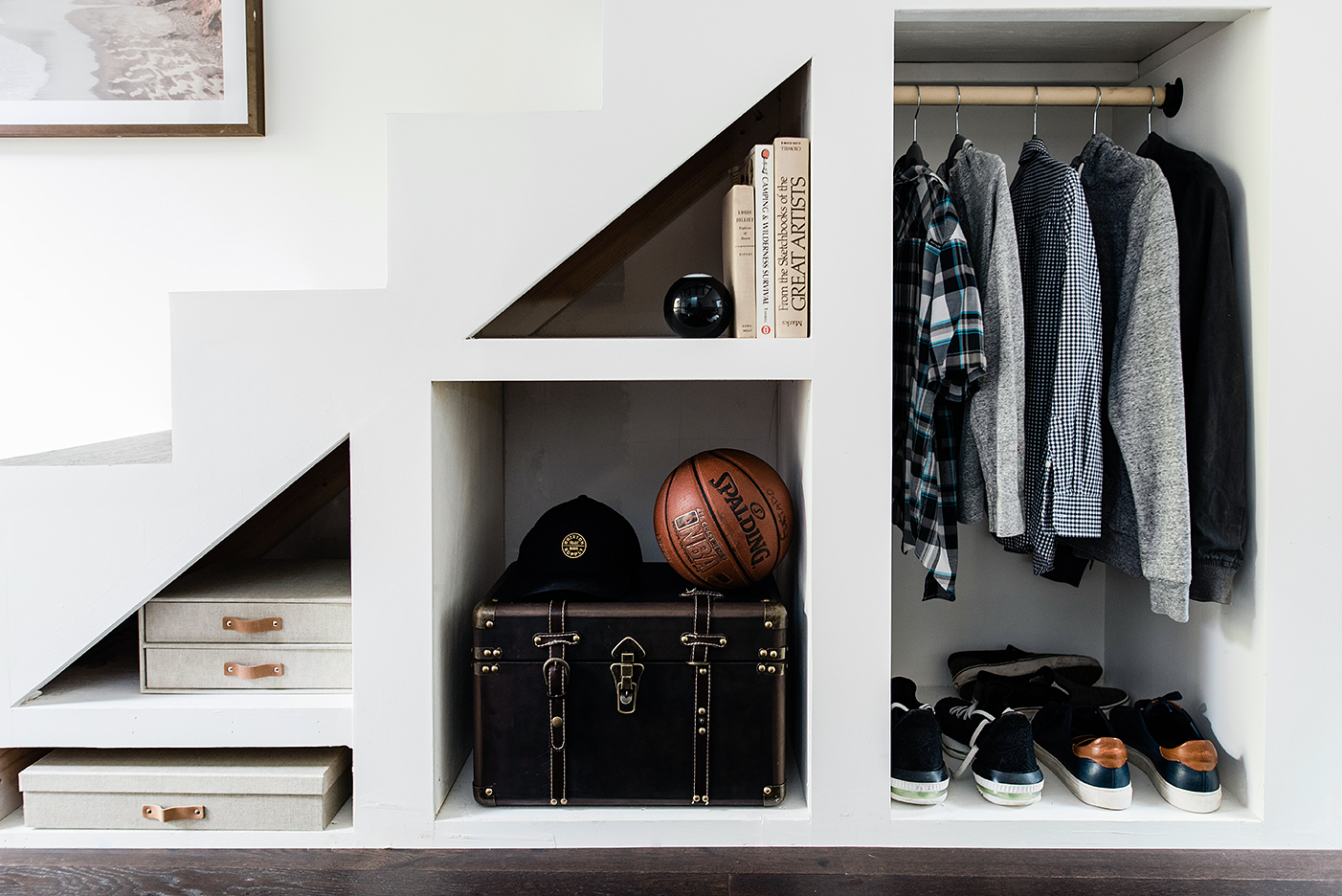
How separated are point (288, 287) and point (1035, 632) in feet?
6.82

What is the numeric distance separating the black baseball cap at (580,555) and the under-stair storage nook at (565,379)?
17 centimetres

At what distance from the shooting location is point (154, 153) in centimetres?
205

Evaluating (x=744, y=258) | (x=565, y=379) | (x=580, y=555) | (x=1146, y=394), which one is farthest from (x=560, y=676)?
(x=1146, y=394)

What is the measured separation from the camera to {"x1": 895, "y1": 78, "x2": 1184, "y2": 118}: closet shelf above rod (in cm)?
166

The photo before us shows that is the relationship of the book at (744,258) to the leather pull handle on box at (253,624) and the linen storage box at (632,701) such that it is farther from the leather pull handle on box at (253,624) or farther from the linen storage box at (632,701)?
the leather pull handle on box at (253,624)

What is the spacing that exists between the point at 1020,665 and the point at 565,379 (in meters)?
1.30

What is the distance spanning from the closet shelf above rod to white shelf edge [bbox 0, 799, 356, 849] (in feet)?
5.87

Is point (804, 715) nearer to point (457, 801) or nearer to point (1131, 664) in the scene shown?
point (457, 801)

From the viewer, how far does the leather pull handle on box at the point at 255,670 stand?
1562 mm

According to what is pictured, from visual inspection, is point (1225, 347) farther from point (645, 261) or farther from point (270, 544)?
point (270, 544)

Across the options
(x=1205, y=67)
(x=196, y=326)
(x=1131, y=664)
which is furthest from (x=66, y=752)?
(x=1205, y=67)

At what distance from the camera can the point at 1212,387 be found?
4.93ft

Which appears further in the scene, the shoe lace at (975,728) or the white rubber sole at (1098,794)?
the shoe lace at (975,728)

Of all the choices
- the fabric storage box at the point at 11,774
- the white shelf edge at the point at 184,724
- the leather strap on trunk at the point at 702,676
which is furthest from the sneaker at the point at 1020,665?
the fabric storage box at the point at 11,774
